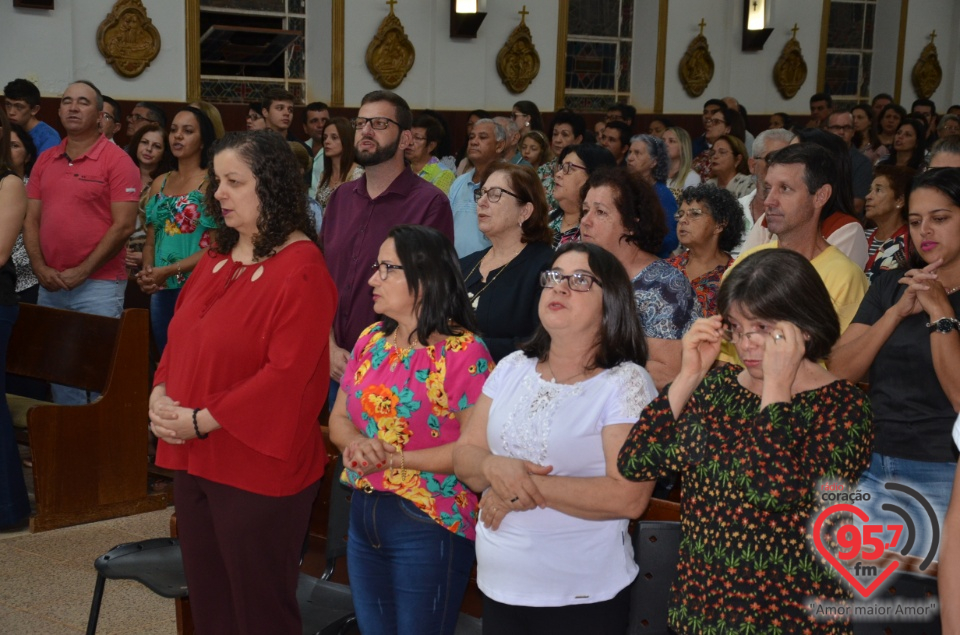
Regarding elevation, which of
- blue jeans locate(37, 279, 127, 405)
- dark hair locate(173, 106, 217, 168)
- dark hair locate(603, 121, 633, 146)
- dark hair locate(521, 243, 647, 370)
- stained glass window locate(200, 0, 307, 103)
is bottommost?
blue jeans locate(37, 279, 127, 405)

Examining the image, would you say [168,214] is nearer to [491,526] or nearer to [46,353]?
[46,353]

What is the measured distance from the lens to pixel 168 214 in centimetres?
543

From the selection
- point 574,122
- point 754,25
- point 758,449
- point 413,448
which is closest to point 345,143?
point 574,122

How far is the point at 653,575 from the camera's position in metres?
2.64

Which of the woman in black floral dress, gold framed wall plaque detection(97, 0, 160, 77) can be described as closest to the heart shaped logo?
the woman in black floral dress

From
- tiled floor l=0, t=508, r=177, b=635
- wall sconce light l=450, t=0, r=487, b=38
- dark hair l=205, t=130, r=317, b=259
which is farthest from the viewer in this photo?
wall sconce light l=450, t=0, r=487, b=38

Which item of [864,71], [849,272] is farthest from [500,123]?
[864,71]

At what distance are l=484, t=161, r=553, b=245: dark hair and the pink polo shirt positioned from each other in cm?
263

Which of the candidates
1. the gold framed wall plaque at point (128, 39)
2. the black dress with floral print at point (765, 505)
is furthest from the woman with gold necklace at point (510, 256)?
the gold framed wall plaque at point (128, 39)

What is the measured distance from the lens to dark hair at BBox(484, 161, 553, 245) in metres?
3.75

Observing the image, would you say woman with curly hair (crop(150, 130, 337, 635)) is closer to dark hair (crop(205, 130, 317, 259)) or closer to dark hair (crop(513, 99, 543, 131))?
dark hair (crop(205, 130, 317, 259))

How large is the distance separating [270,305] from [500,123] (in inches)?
172

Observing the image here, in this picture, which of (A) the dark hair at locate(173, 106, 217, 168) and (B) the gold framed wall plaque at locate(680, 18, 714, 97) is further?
(B) the gold framed wall plaque at locate(680, 18, 714, 97)

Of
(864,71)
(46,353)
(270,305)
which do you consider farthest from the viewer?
(864,71)
